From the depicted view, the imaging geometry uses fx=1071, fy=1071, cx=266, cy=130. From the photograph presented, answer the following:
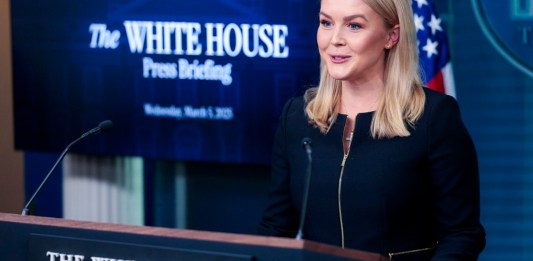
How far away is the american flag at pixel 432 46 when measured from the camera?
162 inches

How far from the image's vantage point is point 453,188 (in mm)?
2701

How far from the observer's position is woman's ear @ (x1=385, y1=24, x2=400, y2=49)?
2.82m

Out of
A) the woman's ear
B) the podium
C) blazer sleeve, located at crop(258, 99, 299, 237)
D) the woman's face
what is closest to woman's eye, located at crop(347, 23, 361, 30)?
the woman's face

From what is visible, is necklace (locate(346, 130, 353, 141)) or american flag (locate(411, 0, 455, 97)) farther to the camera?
american flag (locate(411, 0, 455, 97))

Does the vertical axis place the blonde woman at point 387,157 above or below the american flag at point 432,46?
below

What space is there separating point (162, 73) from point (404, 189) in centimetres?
213

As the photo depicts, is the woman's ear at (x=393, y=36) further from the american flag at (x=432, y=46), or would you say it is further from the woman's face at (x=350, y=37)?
the american flag at (x=432, y=46)

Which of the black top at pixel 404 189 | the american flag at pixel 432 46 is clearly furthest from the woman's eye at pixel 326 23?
the american flag at pixel 432 46

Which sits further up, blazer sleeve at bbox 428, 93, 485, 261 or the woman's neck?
the woman's neck

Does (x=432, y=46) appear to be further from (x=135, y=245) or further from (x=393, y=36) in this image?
(x=135, y=245)

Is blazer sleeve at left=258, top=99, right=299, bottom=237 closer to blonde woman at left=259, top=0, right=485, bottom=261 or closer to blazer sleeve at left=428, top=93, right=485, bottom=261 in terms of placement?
blonde woman at left=259, top=0, right=485, bottom=261

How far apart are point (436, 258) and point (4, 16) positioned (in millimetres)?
4214

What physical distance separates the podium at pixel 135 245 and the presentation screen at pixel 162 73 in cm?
211

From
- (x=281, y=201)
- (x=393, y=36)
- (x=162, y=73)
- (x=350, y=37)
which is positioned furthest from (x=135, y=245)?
(x=162, y=73)
